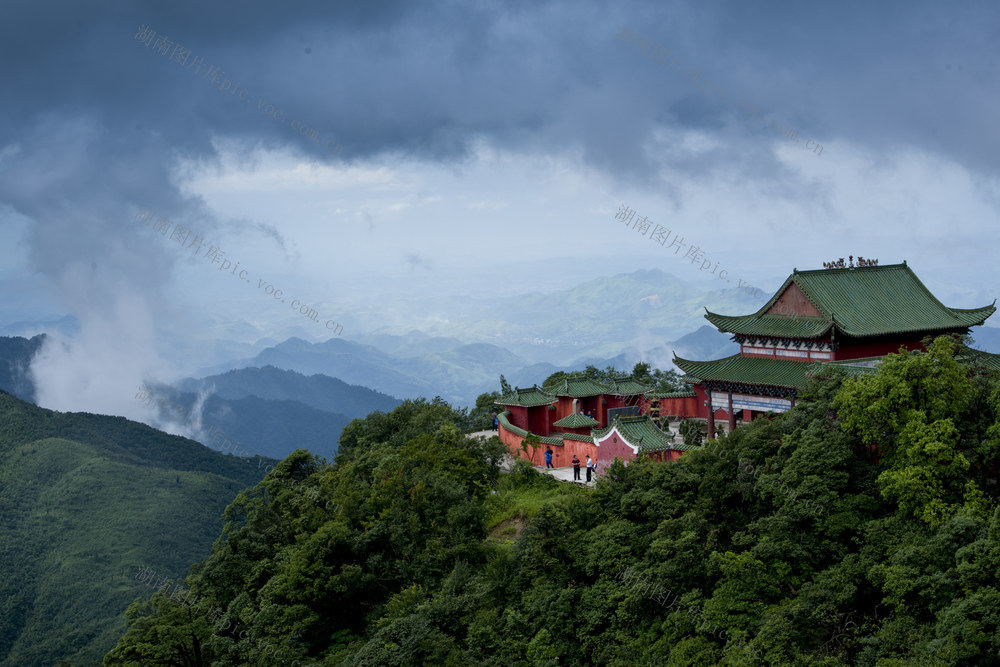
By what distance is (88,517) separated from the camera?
73.1 metres

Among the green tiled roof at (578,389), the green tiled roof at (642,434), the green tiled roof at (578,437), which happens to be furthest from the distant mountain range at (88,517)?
the green tiled roof at (642,434)

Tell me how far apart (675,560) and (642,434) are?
295 inches

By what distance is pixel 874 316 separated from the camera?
24.2 m

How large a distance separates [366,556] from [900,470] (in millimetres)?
13312

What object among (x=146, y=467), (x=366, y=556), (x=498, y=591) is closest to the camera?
(x=498, y=591)

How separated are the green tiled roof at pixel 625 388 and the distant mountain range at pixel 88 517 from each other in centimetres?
3914

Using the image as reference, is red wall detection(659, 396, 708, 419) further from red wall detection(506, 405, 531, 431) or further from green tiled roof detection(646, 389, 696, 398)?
red wall detection(506, 405, 531, 431)

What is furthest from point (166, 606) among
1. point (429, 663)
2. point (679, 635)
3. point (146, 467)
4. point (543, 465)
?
point (146, 467)

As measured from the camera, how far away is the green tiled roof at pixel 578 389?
3092 centimetres

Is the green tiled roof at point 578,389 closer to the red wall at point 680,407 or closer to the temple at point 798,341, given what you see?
the red wall at point 680,407

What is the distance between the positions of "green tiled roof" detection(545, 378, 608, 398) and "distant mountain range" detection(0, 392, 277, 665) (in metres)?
37.9

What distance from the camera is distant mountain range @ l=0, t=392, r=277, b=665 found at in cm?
5906

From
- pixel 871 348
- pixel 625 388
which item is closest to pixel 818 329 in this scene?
pixel 871 348

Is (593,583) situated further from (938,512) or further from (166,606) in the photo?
(166,606)
